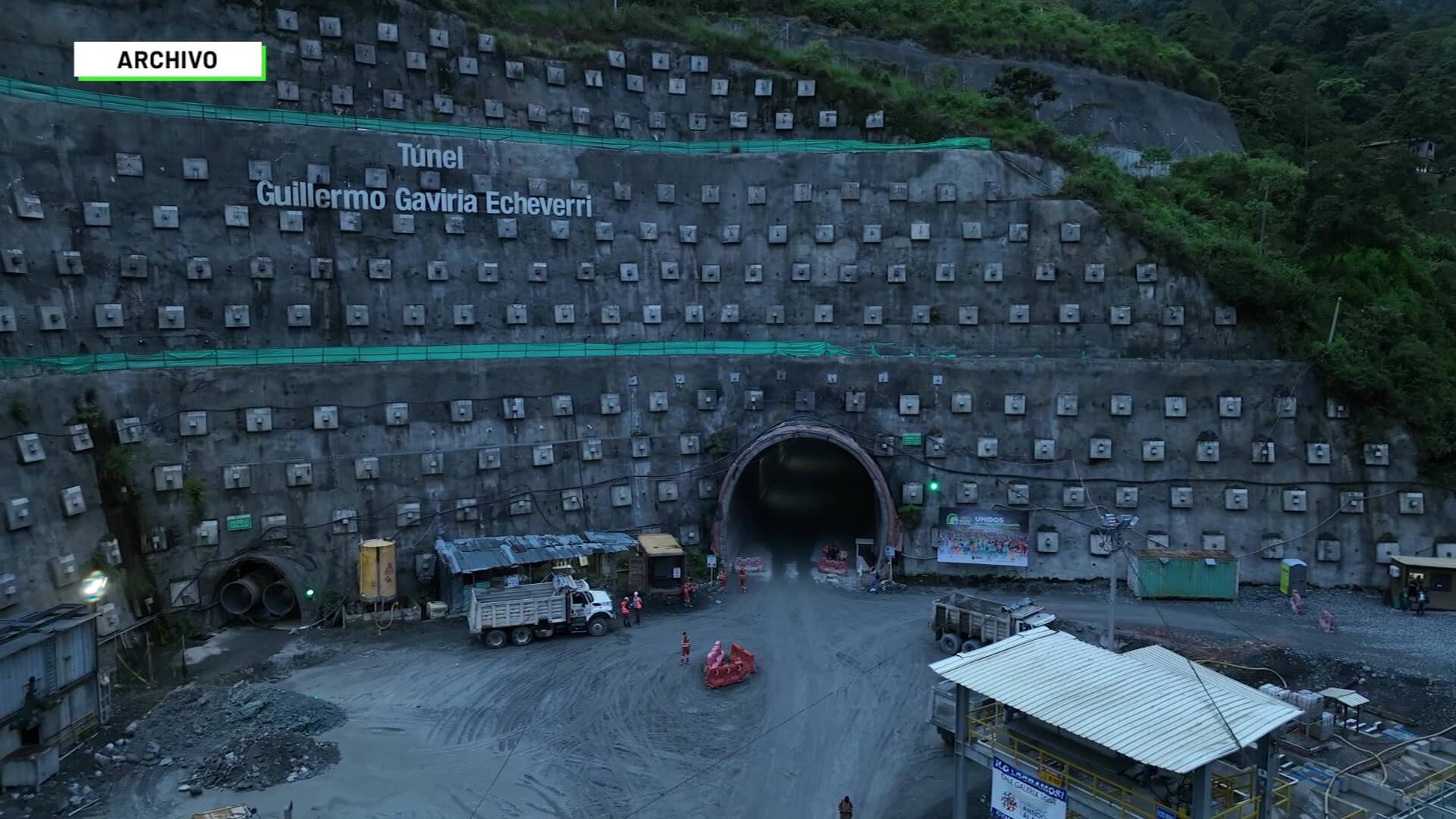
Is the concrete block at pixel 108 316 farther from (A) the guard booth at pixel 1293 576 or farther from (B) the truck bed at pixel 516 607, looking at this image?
(A) the guard booth at pixel 1293 576

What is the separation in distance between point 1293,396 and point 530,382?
2833 centimetres

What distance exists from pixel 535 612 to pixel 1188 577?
73.3 ft

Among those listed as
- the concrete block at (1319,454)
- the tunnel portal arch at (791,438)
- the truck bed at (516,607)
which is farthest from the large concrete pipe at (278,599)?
Answer: the concrete block at (1319,454)

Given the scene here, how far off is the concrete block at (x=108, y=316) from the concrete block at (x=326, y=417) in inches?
273

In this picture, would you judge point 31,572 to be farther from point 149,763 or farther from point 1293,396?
point 1293,396

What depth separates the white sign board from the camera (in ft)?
55.8

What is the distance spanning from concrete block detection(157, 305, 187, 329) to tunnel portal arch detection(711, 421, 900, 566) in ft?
64.4

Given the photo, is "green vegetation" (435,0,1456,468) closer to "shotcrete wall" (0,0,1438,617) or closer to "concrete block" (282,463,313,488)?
"shotcrete wall" (0,0,1438,617)

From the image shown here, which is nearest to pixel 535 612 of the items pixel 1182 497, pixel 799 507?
pixel 799 507

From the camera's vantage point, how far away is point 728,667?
26031 millimetres

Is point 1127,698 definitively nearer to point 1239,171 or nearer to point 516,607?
point 516,607

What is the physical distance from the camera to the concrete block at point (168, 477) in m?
28.7

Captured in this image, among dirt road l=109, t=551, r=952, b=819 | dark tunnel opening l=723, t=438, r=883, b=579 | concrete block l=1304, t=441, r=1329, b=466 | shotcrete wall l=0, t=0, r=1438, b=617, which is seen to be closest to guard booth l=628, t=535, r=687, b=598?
dirt road l=109, t=551, r=952, b=819

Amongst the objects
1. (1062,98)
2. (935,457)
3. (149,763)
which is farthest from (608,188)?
(1062,98)
